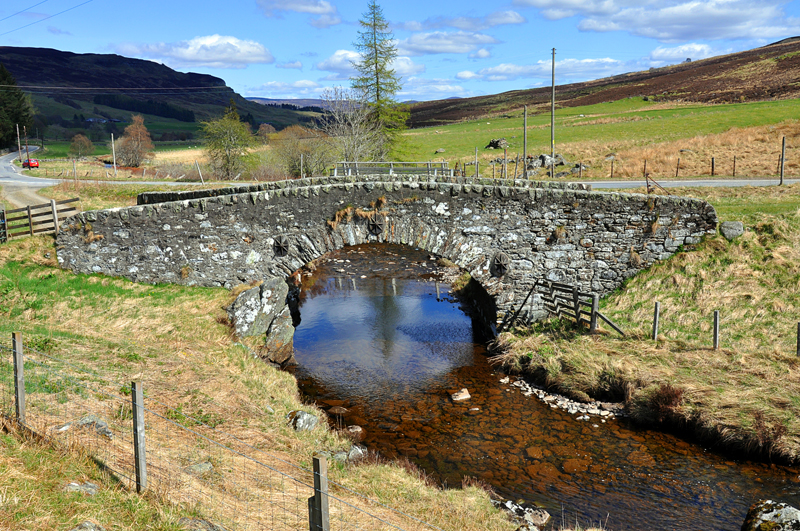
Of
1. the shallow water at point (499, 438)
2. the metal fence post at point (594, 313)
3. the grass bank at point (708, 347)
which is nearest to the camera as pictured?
the shallow water at point (499, 438)


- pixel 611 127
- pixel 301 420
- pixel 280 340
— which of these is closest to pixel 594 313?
pixel 301 420

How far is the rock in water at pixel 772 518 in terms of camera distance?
7.72 meters

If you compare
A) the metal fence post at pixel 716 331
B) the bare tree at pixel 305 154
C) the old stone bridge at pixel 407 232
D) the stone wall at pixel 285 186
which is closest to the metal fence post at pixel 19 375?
the old stone bridge at pixel 407 232

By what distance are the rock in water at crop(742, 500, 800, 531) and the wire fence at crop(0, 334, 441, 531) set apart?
474cm

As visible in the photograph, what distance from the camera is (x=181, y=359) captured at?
12.5 m

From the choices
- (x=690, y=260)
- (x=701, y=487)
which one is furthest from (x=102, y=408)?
(x=690, y=260)

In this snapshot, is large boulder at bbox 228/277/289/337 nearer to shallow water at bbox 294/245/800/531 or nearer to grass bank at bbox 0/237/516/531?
grass bank at bbox 0/237/516/531

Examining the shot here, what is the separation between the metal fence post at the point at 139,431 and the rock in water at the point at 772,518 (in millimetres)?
8160

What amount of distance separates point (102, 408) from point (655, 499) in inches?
373

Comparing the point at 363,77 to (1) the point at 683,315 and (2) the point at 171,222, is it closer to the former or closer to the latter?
(2) the point at 171,222

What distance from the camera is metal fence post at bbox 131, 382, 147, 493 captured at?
5.80 meters

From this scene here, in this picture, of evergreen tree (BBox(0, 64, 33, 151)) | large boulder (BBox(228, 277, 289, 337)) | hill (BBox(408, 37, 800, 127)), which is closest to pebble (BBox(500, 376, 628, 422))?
large boulder (BBox(228, 277, 289, 337))

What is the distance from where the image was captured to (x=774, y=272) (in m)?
16.3

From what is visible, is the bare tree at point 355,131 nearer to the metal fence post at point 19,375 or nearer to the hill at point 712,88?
the metal fence post at point 19,375
